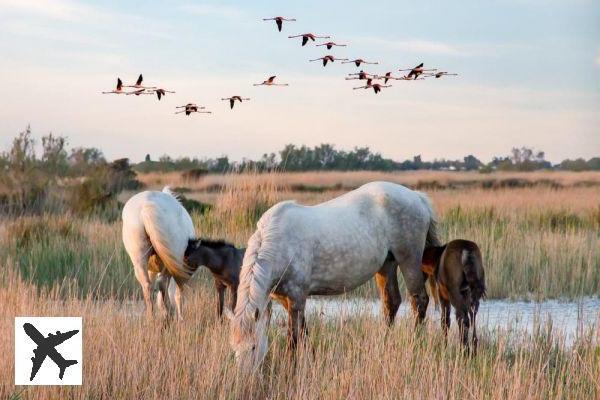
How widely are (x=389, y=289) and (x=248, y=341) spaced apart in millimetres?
2364

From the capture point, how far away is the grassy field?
6055 mm

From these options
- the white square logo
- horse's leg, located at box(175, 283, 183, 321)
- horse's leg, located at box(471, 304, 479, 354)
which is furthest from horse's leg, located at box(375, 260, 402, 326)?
the white square logo

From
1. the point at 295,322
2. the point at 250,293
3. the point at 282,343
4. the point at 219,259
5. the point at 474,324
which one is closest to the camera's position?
the point at 250,293

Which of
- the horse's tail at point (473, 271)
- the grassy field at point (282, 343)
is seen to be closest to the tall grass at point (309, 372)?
the grassy field at point (282, 343)

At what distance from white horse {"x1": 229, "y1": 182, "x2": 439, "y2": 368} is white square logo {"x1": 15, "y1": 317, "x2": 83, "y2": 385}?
1141 millimetres

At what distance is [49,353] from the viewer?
6.52 meters

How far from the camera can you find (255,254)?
668 centimetres

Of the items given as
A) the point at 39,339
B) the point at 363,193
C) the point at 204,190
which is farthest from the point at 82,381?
the point at 204,190

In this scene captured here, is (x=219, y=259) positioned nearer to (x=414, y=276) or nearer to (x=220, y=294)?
(x=220, y=294)

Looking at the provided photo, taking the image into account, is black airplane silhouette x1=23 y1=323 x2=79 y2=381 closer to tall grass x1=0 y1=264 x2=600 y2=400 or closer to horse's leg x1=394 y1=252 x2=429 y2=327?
tall grass x1=0 y1=264 x2=600 y2=400

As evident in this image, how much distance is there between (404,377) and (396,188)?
230cm

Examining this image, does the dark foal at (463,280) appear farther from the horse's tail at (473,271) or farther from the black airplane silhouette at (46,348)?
the black airplane silhouette at (46,348)

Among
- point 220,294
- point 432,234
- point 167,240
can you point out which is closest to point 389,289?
point 432,234

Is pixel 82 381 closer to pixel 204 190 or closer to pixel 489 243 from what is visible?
pixel 489 243
